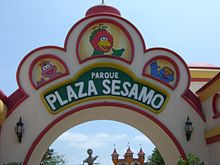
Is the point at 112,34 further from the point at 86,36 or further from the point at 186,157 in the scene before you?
the point at 186,157

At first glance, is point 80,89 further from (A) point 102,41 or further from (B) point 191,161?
(B) point 191,161

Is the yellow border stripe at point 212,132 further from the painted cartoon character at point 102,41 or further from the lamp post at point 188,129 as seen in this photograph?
the painted cartoon character at point 102,41

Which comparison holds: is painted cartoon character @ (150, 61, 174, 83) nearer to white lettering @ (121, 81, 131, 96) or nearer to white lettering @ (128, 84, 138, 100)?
white lettering @ (128, 84, 138, 100)

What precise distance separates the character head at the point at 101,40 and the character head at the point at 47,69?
1.56 metres

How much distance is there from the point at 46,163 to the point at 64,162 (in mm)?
7169

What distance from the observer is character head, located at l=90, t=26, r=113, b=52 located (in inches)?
469

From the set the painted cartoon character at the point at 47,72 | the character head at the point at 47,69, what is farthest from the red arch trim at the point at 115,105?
the character head at the point at 47,69

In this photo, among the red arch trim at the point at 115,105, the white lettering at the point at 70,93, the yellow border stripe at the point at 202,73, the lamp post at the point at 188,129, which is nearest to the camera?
the red arch trim at the point at 115,105

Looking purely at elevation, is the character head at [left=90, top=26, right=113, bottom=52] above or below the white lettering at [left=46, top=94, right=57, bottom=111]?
above

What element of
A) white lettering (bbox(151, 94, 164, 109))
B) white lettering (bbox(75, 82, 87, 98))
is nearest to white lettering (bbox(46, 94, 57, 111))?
white lettering (bbox(75, 82, 87, 98))

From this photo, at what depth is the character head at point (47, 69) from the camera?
11539 millimetres

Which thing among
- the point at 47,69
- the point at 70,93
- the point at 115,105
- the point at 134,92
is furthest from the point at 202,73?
the point at 47,69

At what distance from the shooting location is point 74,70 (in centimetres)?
1152

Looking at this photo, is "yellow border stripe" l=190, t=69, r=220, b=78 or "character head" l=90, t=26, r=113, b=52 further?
"yellow border stripe" l=190, t=69, r=220, b=78
